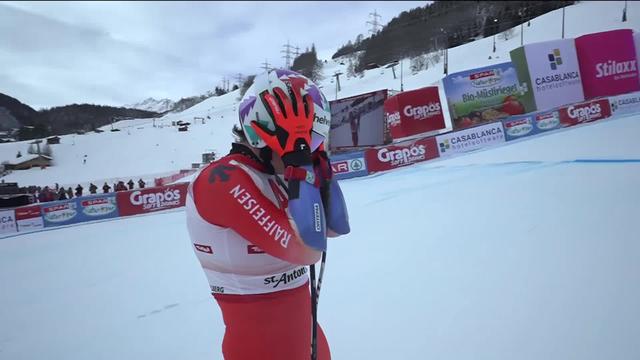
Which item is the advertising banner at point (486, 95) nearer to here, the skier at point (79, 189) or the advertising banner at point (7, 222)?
the skier at point (79, 189)

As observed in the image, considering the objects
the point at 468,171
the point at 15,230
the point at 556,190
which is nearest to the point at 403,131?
the point at 468,171

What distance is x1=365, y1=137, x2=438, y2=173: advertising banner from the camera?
561 inches

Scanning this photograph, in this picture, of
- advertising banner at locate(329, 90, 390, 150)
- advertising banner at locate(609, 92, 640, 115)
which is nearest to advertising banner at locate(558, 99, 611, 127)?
advertising banner at locate(609, 92, 640, 115)

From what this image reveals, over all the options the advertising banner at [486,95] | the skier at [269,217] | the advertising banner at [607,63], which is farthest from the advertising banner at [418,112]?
the skier at [269,217]

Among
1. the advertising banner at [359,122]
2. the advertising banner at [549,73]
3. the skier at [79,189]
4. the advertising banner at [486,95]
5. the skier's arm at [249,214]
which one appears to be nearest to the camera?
the skier's arm at [249,214]

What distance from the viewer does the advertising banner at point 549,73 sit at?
1509 centimetres

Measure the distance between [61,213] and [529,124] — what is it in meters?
18.4

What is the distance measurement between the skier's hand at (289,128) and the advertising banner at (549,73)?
17286 millimetres

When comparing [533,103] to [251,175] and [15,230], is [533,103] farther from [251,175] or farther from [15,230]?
[15,230]

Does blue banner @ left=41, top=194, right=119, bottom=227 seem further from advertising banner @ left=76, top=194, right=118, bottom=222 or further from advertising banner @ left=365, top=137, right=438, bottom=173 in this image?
advertising banner @ left=365, top=137, right=438, bottom=173

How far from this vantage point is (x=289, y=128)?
1245 mm

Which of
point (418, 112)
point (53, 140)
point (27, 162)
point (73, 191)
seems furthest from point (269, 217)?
point (418, 112)

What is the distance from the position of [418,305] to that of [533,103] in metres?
15.9

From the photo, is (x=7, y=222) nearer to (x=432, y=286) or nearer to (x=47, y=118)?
(x=47, y=118)
